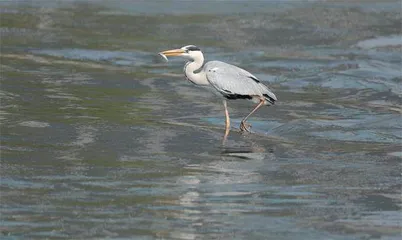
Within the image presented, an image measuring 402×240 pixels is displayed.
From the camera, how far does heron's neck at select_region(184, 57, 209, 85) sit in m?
14.6

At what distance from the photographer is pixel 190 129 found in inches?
552

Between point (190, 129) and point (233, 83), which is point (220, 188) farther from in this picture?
point (233, 83)

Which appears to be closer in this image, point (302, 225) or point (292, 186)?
point (302, 225)

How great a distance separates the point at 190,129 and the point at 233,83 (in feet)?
3.01

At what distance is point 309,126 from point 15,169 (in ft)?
16.2

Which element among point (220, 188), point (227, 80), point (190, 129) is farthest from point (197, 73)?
point (220, 188)

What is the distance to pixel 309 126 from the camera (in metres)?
14.7

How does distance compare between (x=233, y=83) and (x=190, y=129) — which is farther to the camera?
(x=233, y=83)

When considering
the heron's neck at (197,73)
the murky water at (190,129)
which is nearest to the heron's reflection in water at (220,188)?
the murky water at (190,129)

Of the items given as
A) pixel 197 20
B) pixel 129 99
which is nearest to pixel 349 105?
pixel 129 99

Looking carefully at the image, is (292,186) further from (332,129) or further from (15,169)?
(332,129)

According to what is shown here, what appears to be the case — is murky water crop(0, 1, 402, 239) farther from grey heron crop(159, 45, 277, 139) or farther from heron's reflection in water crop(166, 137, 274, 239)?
grey heron crop(159, 45, 277, 139)

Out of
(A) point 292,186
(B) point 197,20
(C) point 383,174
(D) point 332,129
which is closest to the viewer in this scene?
(A) point 292,186

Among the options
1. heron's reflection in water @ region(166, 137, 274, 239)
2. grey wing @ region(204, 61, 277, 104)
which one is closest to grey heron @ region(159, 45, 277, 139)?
grey wing @ region(204, 61, 277, 104)
